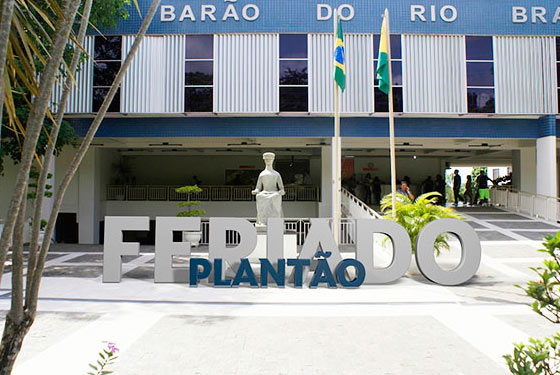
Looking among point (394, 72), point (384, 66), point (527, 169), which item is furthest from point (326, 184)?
point (527, 169)

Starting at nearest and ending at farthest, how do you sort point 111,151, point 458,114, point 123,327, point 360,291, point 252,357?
1. point 252,357
2. point 123,327
3. point 360,291
4. point 458,114
5. point 111,151

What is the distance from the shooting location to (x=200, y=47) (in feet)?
60.4

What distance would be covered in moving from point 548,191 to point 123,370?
1881 cm

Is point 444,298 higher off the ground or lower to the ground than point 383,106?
lower

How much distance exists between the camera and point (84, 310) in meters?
7.64

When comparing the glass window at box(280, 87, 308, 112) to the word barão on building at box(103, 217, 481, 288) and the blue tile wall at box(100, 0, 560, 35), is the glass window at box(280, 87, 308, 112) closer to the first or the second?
the blue tile wall at box(100, 0, 560, 35)

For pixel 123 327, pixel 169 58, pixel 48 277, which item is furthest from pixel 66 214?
pixel 123 327

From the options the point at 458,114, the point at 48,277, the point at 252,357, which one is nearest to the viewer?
the point at 252,357

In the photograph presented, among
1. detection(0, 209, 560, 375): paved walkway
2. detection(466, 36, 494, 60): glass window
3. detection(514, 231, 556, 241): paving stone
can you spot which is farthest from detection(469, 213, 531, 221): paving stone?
detection(0, 209, 560, 375): paved walkway

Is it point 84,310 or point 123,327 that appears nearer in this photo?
point 123,327

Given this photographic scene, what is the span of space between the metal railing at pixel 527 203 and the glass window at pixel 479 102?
446 centimetres

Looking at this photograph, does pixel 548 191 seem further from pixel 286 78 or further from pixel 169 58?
pixel 169 58

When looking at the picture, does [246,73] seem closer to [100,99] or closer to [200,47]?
[200,47]

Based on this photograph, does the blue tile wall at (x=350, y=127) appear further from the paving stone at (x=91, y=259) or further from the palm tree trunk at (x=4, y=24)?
the palm tree trunk at (x=4, y=24)
